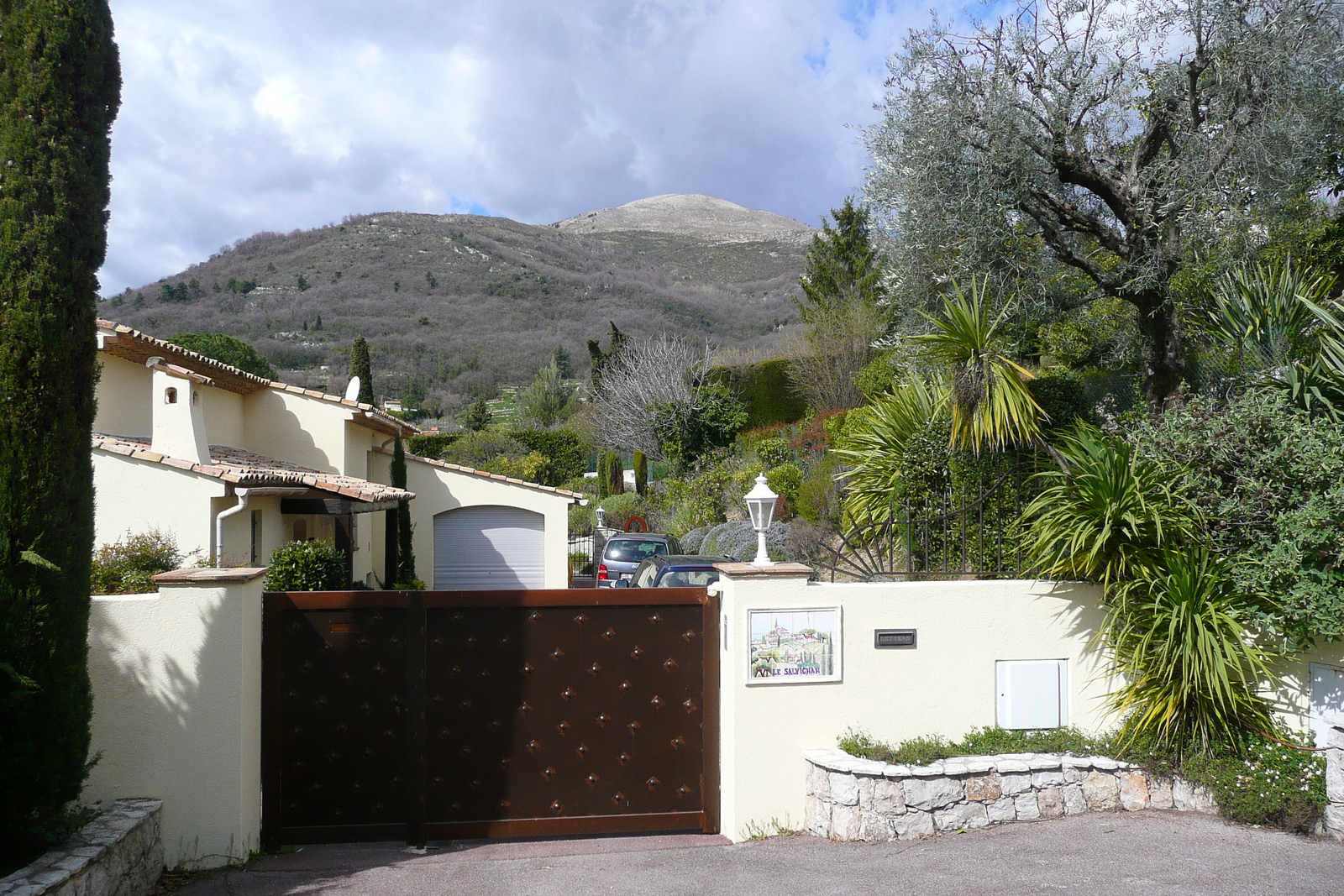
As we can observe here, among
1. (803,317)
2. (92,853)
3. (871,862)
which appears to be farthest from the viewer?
(803,317)

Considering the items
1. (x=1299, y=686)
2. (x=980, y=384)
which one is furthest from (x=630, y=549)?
(x=1299, y=686)

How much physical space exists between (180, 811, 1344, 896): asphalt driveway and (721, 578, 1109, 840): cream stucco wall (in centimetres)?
54

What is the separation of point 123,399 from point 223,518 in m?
3.83

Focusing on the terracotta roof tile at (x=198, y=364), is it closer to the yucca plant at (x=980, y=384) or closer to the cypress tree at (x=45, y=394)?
the cypress tree at (x=45, y=394)

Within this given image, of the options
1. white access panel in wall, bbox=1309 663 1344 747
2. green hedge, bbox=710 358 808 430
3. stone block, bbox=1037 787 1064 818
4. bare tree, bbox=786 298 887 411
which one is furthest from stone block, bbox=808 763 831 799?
green hedge, bbox=710 358 808 430

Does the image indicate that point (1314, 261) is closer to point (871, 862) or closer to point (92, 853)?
point (871, 862)

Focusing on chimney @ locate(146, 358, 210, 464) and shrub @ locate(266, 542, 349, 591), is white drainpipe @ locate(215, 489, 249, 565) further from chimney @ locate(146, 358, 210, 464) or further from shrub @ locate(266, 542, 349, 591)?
chimney @ locate(146, 358, 210, 464)

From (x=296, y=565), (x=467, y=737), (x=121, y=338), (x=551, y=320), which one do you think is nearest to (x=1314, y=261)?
(x=467, y=737)

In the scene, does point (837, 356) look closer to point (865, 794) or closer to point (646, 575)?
point (646, 575)

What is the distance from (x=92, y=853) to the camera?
459cm

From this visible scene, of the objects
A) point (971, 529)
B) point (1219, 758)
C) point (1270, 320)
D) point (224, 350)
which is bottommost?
point (1219, 758)

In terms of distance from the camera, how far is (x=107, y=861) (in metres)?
4.73

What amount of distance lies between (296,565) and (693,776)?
19.2ft

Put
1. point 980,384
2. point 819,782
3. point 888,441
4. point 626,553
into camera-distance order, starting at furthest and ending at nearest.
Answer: point 626,553 → point 888,441 → point 980,384 → point 819,782
